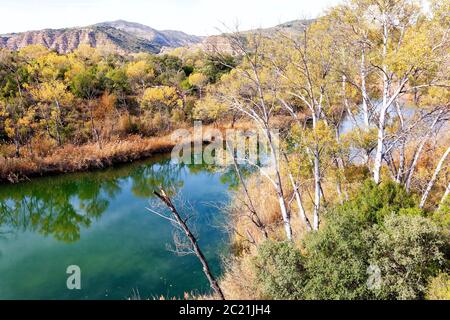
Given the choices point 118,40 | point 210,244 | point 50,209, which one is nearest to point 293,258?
point 210,244

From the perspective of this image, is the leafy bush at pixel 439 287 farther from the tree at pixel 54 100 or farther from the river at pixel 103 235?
the tree at pixel 54 100

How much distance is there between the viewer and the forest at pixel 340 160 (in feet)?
24.4

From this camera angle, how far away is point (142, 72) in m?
40.2

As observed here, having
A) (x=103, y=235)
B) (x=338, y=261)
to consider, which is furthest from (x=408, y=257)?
(x=103, y=235)

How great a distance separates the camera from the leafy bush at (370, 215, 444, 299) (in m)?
7.18

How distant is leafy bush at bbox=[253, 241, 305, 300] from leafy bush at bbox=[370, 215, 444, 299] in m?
1.59

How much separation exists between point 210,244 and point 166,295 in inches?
133

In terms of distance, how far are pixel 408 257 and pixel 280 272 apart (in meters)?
2.70

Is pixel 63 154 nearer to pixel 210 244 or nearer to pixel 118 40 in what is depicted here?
pixel 210 244

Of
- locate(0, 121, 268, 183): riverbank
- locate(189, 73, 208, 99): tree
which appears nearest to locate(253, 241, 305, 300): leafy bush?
locate(0, 121, 268, 183): riverbank

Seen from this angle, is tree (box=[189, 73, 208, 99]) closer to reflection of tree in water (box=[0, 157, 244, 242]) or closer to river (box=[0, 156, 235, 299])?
reflection of tree in water (box=[0, 157, 244, 242])

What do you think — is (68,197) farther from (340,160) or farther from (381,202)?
(381,202)

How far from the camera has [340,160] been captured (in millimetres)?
12836

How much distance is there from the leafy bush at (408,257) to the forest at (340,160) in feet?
0.09
